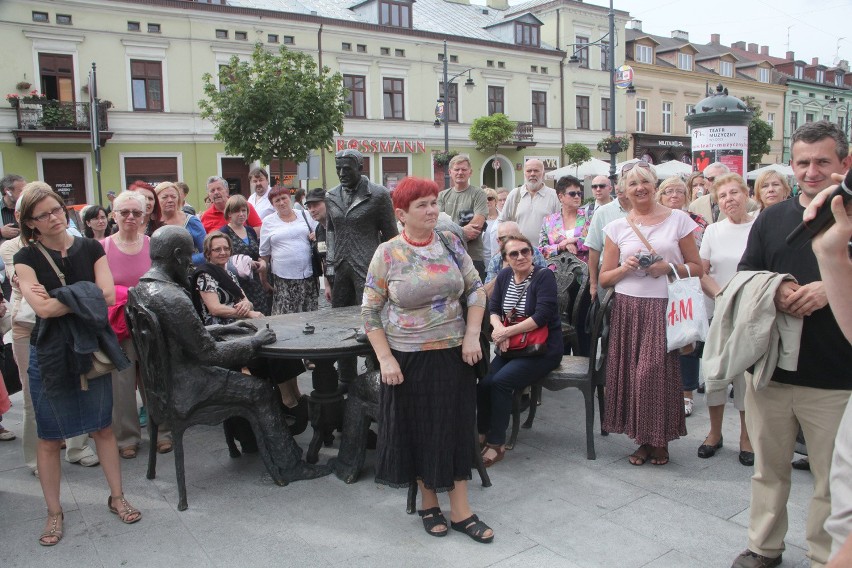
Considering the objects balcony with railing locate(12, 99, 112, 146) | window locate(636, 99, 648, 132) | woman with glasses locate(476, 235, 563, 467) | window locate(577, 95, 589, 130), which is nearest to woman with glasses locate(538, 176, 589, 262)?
woman with glasses locate(476, 235, 563, 467)

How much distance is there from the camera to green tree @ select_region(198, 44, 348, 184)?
17281 millimetres

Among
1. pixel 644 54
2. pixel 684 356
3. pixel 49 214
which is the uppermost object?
pixel 644 54

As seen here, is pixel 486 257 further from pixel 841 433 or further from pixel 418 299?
pixel 841 433

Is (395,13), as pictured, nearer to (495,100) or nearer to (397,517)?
(495,100)

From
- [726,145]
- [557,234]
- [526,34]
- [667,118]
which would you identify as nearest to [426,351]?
[557,234]

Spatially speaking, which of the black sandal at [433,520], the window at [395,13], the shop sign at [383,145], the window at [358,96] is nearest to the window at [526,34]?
the window at [395,13]

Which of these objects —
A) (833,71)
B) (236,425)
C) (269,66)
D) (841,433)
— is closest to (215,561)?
(236,425)

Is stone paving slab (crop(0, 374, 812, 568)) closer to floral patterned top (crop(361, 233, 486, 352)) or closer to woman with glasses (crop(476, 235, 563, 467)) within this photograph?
woman with glasses (crop(476, 235, 563, 467))

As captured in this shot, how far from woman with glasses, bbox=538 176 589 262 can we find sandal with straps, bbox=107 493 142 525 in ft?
11.8

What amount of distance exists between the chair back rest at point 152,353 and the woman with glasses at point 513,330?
72.8 inches

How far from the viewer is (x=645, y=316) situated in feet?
13.2

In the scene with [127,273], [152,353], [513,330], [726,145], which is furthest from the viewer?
[726,145]

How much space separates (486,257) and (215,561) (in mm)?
4063

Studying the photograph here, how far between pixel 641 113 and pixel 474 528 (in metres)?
38.2
